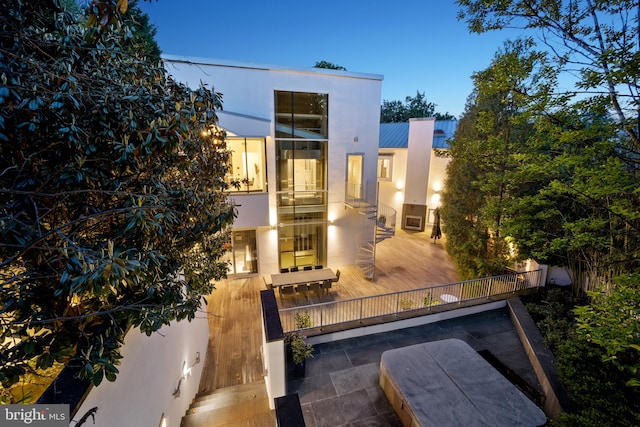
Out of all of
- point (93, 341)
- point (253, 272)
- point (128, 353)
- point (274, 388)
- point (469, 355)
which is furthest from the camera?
point (253, 272)

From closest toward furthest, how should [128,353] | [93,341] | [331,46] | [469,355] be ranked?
1. [93,341]
2. [128,353]
3. [469,355]
4. [331,46]

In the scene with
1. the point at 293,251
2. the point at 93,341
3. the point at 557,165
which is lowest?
the point at 293,251

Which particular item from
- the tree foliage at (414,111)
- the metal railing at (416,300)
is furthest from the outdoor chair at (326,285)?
the tree foliage at (414,111)

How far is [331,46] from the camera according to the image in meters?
26.9

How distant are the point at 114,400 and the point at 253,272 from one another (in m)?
8.38

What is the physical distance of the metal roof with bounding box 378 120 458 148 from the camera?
56.6 feet

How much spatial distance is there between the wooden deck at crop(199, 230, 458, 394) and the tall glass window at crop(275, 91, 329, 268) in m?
1.85

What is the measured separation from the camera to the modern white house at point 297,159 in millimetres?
9164

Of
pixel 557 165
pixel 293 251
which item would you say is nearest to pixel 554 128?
pixel 557 165

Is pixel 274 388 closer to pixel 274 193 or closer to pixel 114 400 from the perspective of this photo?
pixel 114 400

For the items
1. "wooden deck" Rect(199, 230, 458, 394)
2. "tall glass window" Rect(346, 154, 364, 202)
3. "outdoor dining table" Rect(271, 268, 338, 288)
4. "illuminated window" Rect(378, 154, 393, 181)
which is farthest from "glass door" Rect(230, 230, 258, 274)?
"illuminated window" Rect(378, 154, 393, 181)

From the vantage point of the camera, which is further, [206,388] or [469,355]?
[206,388]

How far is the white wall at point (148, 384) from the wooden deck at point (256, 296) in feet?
3.51

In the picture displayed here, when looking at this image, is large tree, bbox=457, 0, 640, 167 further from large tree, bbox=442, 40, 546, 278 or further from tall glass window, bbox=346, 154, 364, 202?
tall glass window, bbox=346, 154, 364, 202
